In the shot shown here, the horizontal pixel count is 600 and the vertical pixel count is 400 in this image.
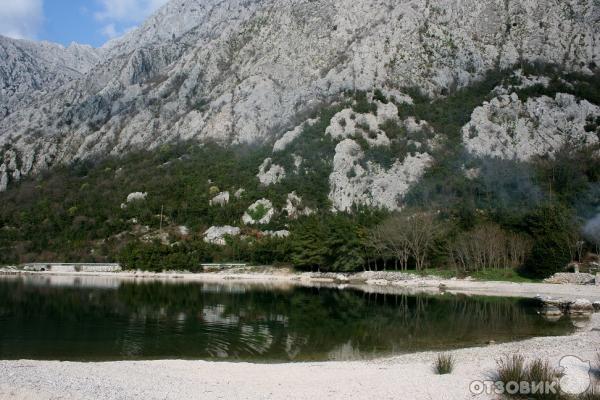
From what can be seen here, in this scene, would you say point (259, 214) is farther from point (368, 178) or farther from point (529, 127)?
point (529, 127)

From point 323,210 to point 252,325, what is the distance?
72.5 m

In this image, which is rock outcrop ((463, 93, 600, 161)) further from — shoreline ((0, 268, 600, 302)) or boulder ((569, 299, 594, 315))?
boulder ((569, 299, 594, 315))

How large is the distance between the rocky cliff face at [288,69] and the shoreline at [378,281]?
3181 centimetres

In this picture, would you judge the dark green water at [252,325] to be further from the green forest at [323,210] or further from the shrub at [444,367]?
the green forest at [323,210]

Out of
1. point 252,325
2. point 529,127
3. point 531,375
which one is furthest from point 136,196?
point 531,375

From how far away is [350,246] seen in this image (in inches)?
2891

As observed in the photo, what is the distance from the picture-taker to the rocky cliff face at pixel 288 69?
114 meters

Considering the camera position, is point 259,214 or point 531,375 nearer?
point 531,375

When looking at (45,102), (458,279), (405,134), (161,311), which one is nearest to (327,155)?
(405,134)

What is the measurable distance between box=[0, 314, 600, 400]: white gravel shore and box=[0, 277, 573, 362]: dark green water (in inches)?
111

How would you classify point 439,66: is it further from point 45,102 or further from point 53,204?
point 45,102

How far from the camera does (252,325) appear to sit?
101 feet

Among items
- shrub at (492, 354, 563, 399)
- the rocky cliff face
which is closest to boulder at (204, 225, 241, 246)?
the rocky cliff face
